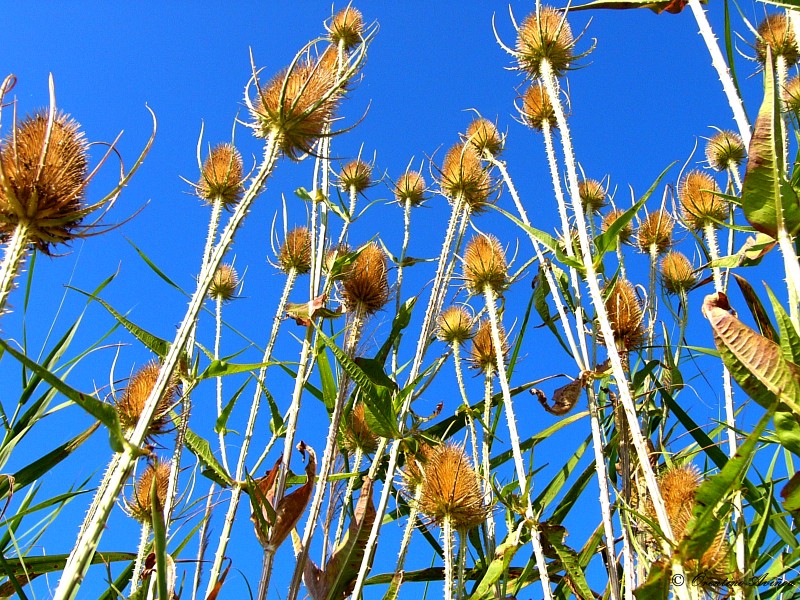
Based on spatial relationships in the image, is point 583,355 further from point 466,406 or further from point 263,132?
point 263,132

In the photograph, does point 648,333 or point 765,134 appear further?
point 648,333

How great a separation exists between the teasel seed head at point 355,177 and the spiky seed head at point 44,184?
273 centimetres

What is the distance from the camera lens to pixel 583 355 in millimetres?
2492

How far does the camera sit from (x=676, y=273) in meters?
3.98

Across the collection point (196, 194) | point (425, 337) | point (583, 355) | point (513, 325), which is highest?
point (196, 194)

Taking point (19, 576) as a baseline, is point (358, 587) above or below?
below

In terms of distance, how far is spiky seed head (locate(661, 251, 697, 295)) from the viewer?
396 cm

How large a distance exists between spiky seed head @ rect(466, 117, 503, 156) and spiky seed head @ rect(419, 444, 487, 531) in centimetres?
199

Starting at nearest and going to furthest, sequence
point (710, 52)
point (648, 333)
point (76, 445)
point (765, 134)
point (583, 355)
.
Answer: point (765, 134), point (710, 52), point (76, 445), point (583, 355), point (648, 333)

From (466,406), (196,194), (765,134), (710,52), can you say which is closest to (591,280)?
(710,52)

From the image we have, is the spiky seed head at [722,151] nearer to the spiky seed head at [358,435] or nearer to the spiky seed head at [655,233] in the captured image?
the spiky seed head at [655,233]

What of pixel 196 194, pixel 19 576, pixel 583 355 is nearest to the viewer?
pixel 19 576

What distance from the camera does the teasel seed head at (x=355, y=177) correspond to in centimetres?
436

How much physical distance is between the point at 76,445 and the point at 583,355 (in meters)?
1.69
